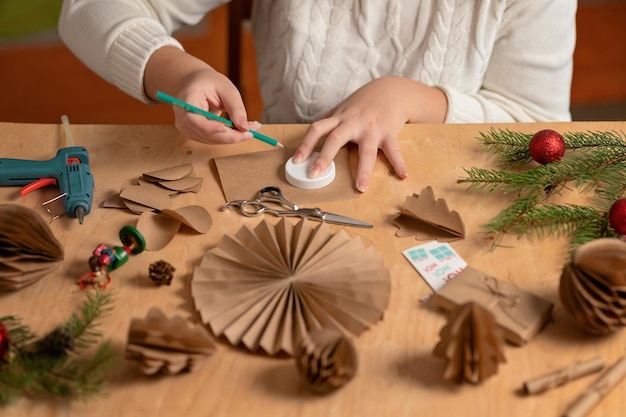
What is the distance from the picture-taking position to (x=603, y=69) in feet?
7.93

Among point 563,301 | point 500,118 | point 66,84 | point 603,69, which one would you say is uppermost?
point 563,301

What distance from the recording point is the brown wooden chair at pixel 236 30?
141 centimetres

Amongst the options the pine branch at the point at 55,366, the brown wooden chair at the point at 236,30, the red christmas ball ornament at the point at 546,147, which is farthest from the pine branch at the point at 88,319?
the brown wooden chair at the point at 236,30

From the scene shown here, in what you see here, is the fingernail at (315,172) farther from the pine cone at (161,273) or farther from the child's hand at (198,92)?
the pine cone at (161,273)

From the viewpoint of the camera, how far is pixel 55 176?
86cm

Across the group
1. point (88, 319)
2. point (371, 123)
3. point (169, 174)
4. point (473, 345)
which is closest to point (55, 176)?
point (169, 174)

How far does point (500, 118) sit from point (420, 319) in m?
0.54

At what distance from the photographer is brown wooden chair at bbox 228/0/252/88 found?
141cm

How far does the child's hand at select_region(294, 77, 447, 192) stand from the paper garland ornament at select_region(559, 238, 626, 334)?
275 mm

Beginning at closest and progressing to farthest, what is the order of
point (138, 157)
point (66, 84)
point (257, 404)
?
point (257, 404)
point (138, 157)
point (66, 84)

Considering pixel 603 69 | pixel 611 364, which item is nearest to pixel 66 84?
pixel 603 69

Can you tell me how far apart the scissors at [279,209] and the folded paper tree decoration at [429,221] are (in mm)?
41

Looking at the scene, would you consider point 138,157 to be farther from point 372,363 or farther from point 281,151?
point 372,363

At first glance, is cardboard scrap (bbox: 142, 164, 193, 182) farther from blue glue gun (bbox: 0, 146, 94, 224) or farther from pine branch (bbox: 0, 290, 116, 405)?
pine branch (bbox: 0, 290, 116, 405)
